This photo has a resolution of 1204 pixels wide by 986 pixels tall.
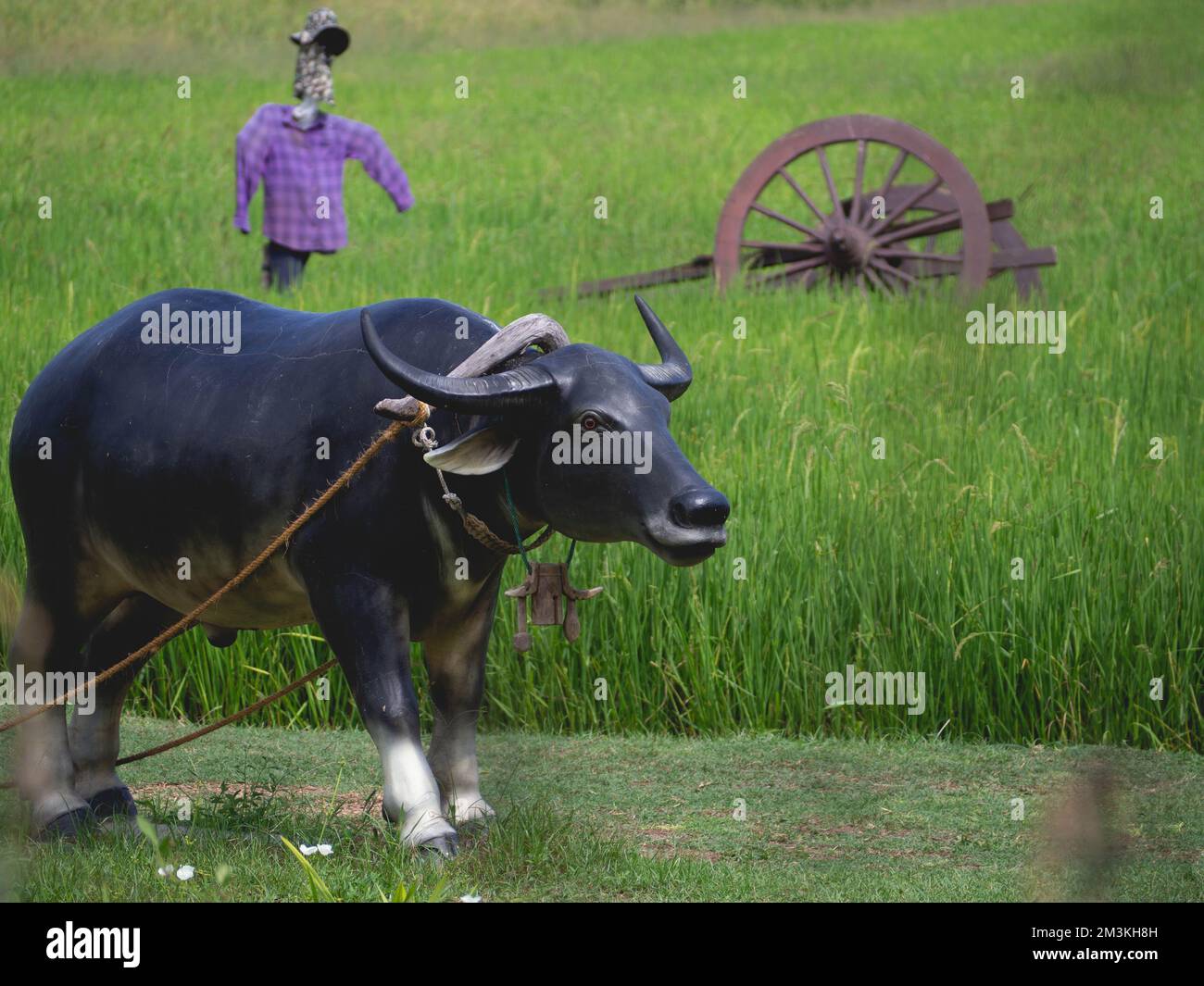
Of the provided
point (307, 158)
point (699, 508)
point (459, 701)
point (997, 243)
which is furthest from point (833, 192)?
point (699, 508)

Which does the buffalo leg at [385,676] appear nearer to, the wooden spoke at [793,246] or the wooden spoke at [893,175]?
the wooden spoke at [793,246]

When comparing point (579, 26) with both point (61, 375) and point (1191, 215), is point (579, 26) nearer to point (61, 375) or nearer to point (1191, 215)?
point (1191, 215)

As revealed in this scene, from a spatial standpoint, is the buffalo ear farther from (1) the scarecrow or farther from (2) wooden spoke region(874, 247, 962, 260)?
(2) wooden spoke region(874, 247, 962, 260)

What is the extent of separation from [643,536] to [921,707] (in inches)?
85.2

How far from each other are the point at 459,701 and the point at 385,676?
335mm

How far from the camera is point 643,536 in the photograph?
10.0 ft

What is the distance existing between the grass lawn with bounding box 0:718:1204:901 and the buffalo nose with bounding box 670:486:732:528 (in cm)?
77

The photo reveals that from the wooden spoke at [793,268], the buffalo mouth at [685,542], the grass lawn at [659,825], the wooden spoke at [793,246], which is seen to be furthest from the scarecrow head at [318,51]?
the buffalo mouth at [685,542]

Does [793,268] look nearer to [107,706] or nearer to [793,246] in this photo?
[793,246]

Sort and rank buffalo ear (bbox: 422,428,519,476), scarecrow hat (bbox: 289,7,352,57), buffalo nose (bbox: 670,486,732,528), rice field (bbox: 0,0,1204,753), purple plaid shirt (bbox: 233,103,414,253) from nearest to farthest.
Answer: buffalo nose (bbox: 670,486,732,528)
buffalo ear (bbox: 422,428,519,476)
rice field (bbox: 0,0,1204,753)
scarecrow hat (bbox: 289,7,352,57)
purple plaid shirt (bbox: 233,103,414,253)

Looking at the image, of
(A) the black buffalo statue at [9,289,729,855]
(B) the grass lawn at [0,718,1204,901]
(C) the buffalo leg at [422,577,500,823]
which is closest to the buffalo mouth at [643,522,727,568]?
(A) the black buffalo statue at [9,289,729,855]

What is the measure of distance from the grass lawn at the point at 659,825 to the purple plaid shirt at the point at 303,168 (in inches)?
159

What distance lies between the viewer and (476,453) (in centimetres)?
317

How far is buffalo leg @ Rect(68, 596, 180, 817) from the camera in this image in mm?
3844
